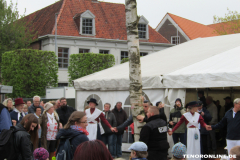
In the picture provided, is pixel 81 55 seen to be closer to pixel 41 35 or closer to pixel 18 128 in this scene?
pixel 41 35

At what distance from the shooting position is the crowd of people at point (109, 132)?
443 centimetres

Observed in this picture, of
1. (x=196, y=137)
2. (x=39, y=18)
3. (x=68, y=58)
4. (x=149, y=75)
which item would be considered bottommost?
(x=196, y=137)

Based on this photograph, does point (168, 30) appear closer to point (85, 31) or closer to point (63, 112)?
point (85, 31)

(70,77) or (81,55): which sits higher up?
(81,55)

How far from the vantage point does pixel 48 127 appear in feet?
29.7

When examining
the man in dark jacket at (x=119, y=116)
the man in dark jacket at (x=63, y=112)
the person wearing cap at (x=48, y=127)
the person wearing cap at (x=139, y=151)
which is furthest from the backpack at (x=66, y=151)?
the man in dark jacket at (x=119, y=116)

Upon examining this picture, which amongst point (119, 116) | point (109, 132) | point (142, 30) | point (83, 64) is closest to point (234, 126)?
point (109, 132)

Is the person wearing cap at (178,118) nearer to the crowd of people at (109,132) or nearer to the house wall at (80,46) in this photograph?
the crowd of people at (109,132)

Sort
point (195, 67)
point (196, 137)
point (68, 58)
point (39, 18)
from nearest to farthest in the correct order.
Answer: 1. point (196, 137)
2. point (195, 67)
3. point (68, 58)
4. point (39, 18)

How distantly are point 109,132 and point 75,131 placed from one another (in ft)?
21.1

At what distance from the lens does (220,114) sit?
13.4 meters

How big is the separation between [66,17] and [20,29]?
4.80 m

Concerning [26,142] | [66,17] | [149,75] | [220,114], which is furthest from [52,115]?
[66,17]

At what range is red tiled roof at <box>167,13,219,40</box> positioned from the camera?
43.2 m
